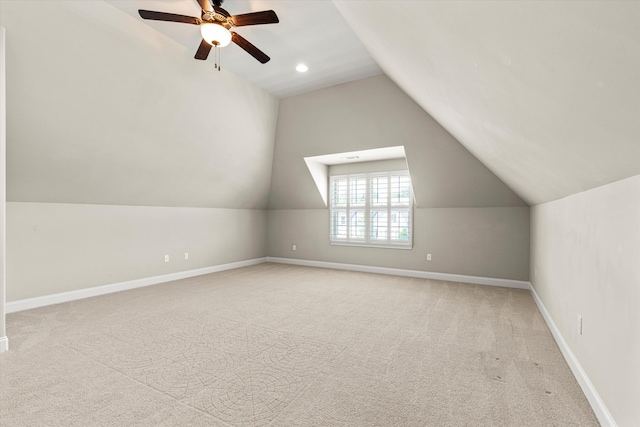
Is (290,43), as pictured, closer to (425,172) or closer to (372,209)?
(425,172)

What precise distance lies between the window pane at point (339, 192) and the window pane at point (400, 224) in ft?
3.66

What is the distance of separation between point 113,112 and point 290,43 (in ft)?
7.06

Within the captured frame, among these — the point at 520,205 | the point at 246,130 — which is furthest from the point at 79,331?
the point at 520,205

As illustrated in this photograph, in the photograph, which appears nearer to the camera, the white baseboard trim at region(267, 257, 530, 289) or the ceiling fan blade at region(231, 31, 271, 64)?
the ceiling fan blade at region(231, 31, 271, 64)

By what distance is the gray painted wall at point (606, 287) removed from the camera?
53.4 inches

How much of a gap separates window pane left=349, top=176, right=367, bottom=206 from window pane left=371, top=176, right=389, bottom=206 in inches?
6.9

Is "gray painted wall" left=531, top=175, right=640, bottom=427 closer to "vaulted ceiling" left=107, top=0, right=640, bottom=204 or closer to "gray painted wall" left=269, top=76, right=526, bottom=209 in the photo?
"vaulted ceiling" left=107, top=0, right=640, bottom=204

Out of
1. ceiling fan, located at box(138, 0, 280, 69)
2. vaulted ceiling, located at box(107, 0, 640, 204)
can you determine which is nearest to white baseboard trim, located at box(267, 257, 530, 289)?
vaulted ceiling, located at box(107, 0, 640, 204)

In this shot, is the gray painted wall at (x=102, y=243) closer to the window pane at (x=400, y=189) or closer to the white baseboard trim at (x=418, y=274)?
the white baseboard trim at (x=418, y=274)

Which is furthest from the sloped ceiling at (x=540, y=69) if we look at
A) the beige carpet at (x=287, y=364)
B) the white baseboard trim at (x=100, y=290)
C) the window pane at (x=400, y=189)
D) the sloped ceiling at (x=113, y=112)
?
the white baseboard trim at (x=100, y=290)

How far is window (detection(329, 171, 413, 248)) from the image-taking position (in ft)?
18.6

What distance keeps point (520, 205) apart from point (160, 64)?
5332 millimetres

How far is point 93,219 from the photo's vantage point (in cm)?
427

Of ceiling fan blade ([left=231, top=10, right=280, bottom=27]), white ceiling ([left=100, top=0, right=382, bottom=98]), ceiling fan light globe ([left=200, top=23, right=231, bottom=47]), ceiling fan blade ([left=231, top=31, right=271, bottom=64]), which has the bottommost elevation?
ceiling fan light globe ([left=200, top=23, right=231, bottom=47])
